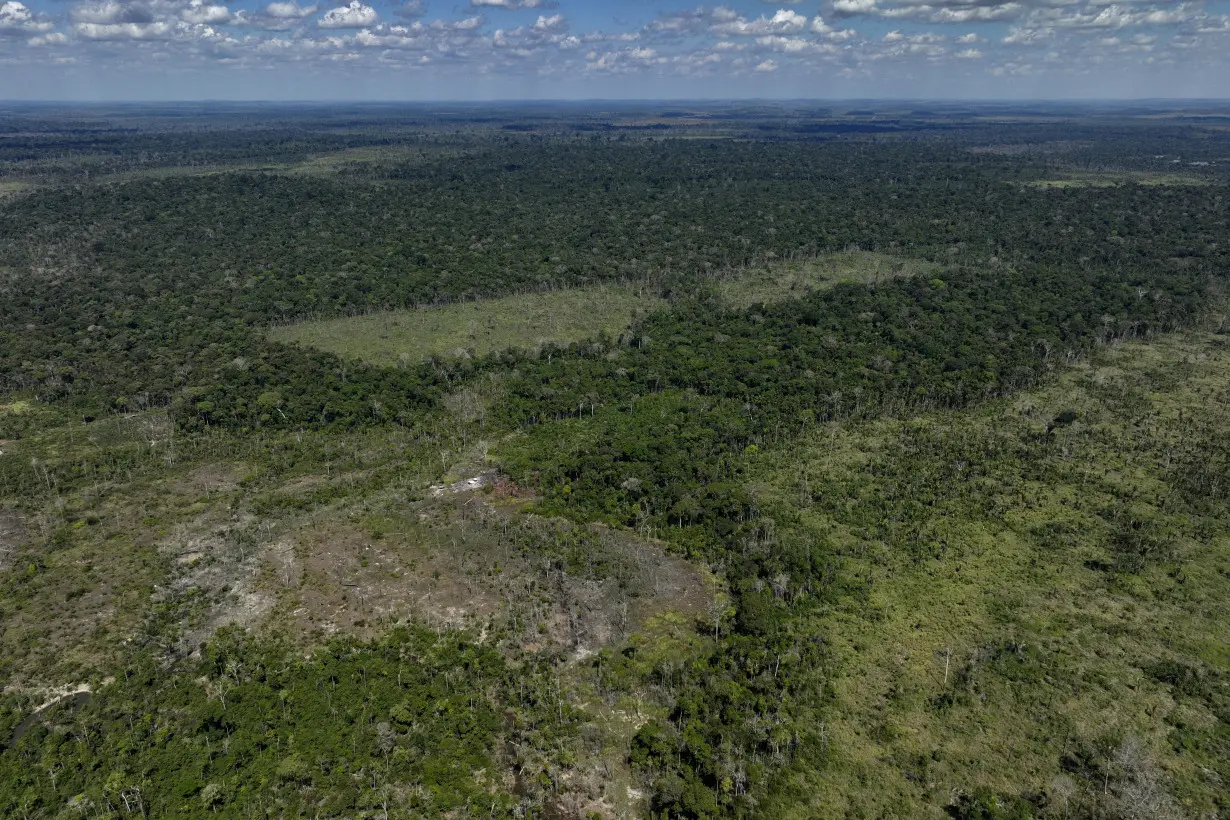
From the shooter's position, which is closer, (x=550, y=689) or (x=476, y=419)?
(x=550, y=689)

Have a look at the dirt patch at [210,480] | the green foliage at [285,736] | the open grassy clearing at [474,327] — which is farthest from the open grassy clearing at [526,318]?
the green foliage at [285,736]

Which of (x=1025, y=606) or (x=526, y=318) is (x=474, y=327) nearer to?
(x=526, y=318)

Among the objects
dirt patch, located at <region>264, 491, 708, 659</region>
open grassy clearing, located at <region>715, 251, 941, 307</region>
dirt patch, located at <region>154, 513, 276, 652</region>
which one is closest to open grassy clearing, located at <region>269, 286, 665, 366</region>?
open grassy clearing, located at <region>715, 251, 941, 307</region>

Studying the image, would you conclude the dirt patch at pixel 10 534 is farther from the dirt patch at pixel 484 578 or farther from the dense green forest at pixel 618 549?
the dirt patch at pixel 484 578

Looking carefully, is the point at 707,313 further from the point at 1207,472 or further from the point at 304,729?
the point at 304,729

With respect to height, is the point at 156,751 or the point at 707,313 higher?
the point at 707,313

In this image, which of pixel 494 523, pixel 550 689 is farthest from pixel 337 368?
pixel 550 689
